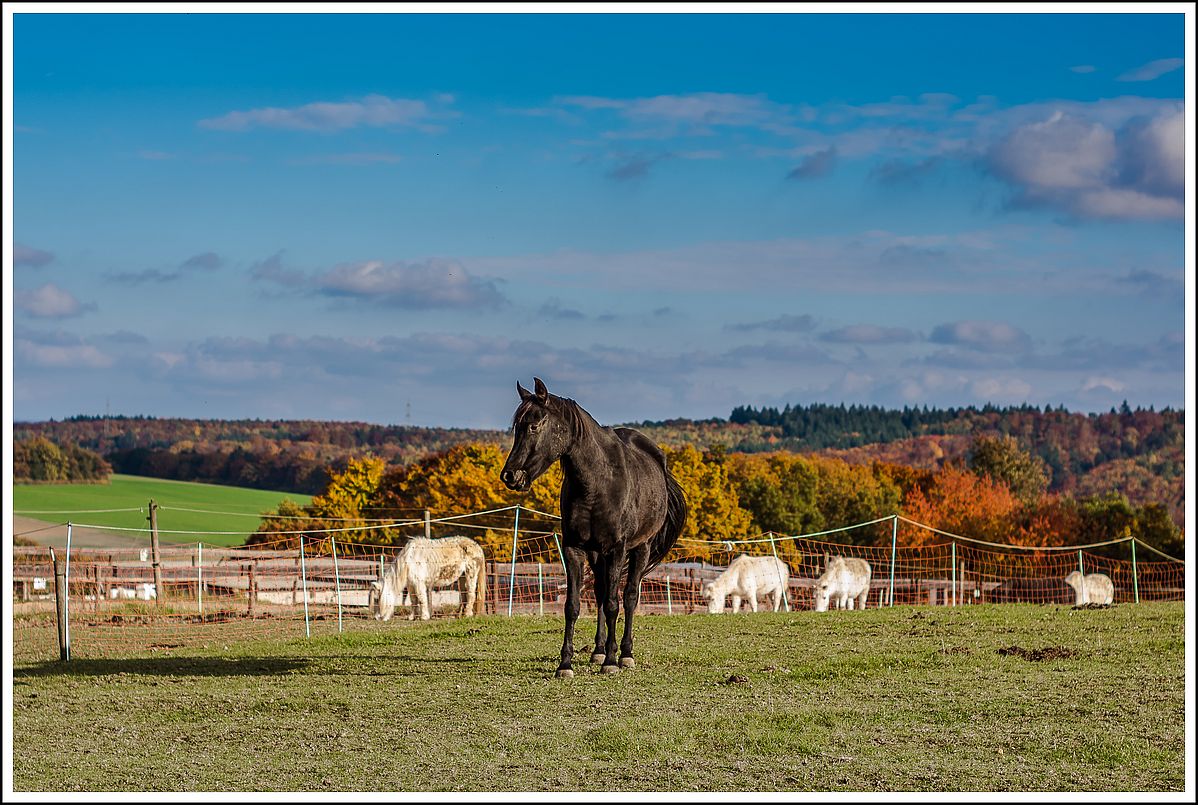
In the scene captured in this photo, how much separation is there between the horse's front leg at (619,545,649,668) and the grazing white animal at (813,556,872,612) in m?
12.4

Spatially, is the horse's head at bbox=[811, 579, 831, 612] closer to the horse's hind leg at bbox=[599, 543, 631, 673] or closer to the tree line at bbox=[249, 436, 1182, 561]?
the horse's hind leg at bbox=[599, 543, 631, 673]

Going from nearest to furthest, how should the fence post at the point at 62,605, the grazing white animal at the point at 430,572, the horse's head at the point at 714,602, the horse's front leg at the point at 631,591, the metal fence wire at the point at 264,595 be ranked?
the horse's front leg at the point at 631,591, the fence post at the point at 62,605, the metal fence wire at the point at 264,595, the grazing white animal at the point at 430,572, the horse's head at the point at 714,602

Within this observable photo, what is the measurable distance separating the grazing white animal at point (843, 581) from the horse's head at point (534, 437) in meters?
14.2

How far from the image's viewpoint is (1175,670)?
10305 mm

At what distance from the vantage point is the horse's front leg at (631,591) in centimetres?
1068

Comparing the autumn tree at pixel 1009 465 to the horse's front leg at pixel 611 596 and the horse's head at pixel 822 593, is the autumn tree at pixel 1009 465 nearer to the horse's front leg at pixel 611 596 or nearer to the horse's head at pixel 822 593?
the horse's head at pixel 822 593

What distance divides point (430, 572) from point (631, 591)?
369 inches

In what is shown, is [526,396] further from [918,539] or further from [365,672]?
[918,539]

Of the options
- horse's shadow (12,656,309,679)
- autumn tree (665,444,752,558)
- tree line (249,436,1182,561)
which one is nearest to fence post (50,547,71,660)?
horse's shadow (12,656,309,679)

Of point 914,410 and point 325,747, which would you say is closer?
point 325,747

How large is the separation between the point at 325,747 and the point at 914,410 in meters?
167

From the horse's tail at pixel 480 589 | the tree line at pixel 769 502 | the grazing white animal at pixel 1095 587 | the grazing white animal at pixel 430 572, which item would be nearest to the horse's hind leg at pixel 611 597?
the grazing white animal at pixel 430 572

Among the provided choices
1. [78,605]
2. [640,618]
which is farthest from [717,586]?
[78,605]

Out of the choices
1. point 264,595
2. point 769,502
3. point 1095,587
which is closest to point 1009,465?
point 769,502
